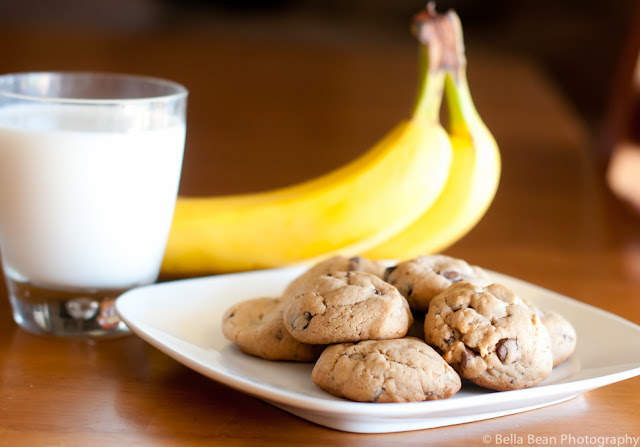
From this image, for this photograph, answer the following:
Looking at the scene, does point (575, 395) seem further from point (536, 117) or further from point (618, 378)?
point (536, 117)

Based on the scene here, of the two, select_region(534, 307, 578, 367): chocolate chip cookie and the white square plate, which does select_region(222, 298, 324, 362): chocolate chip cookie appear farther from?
select_region(534, 307, 578, 367): chocolate chip cookie

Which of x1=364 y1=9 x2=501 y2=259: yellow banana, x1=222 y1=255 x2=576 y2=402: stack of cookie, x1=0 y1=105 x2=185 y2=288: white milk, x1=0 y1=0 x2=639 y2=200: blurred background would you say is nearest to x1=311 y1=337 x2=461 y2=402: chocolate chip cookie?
x1=222 y1=255 x2=576 y2=402: stack of cookie

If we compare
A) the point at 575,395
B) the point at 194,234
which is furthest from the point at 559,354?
the point at 194,234

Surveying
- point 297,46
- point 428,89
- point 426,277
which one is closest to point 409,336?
point 426,277

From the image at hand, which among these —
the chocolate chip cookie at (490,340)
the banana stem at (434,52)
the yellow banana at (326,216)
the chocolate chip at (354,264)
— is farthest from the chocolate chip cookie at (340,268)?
the banana stem at (434,52)

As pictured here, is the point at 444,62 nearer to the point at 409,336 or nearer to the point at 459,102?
the point at 459,102

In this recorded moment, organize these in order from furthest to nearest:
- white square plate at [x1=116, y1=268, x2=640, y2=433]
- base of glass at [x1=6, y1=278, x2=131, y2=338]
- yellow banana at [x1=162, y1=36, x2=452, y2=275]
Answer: yellow banana at [x1=162, y1=36, x2=452, y2=275] < base of glass at [x1=6, y1=278, x2=131, y2=338] < white square plate at [x1=116, y1=268, x2=640, y2=433]
